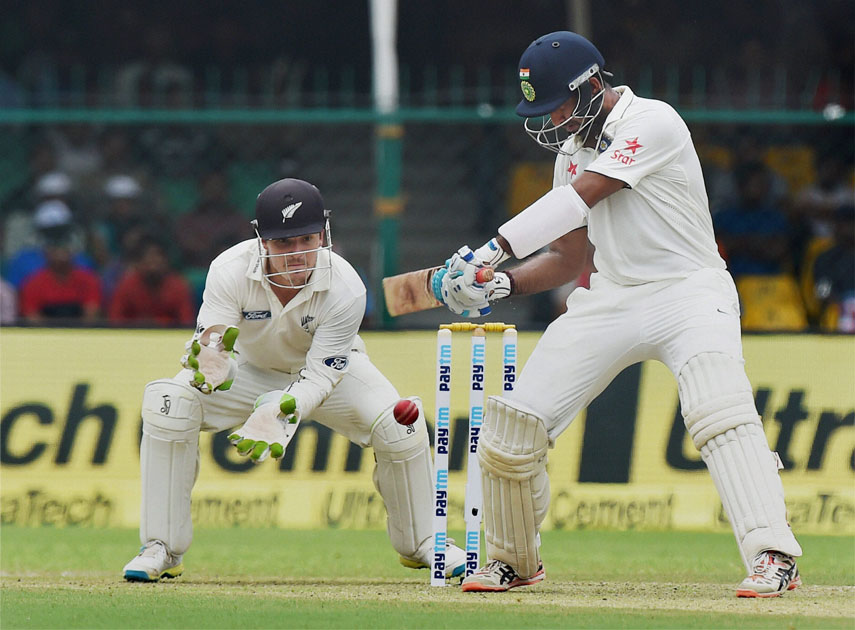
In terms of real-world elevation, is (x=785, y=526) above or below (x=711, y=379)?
below

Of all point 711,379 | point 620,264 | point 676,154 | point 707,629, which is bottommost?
point 707,629

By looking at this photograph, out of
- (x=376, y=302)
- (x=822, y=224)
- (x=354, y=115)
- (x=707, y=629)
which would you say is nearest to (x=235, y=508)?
(x=376, y=302)

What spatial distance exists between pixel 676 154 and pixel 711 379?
0.85m

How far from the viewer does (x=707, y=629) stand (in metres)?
4.39

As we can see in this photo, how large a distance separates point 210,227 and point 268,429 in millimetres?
5541

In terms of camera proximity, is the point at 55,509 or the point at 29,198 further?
the point at 29,198

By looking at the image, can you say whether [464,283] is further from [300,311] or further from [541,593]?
[541,593]

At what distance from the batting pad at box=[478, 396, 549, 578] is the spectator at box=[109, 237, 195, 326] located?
4.40 meters

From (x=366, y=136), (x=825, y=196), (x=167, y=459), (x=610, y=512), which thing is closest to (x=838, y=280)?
(x=825, y=196)

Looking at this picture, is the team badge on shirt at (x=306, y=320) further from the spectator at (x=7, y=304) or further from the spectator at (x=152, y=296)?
the spectator at (x=7, y=304)

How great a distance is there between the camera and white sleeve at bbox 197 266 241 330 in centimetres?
573

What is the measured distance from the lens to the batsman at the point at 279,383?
5.60 m

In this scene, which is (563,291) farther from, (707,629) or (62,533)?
(707,629)

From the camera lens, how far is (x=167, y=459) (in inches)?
233
